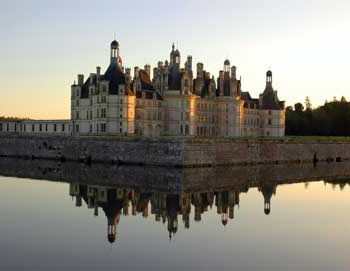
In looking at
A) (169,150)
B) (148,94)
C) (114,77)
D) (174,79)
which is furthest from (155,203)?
(174,79)

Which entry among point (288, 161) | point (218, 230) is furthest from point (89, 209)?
point (288, 161)

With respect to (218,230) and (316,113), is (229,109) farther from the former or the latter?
(218,230)

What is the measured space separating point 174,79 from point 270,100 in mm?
18713

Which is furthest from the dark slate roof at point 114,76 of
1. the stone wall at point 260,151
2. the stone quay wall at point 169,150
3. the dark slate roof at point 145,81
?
the stone wall at point 260,151

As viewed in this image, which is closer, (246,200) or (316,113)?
(246,200)

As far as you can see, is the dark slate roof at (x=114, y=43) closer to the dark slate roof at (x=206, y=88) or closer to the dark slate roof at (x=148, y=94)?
the dark slate roof at (x=148, y=94)

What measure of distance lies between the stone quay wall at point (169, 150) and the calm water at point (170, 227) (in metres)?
10.5

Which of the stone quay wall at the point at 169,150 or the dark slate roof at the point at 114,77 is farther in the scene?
the dark slate roof at the point at 114,77

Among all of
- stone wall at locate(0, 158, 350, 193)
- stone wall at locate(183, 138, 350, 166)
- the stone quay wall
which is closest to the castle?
the stone quay wall

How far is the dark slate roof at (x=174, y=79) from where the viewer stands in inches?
2302

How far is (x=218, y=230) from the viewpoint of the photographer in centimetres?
1731

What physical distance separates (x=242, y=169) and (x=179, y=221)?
20.9 metres

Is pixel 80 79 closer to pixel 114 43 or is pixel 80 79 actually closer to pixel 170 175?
pixel 114 43

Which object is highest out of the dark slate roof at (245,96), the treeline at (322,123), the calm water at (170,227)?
the dark slate roof at (245,96)
